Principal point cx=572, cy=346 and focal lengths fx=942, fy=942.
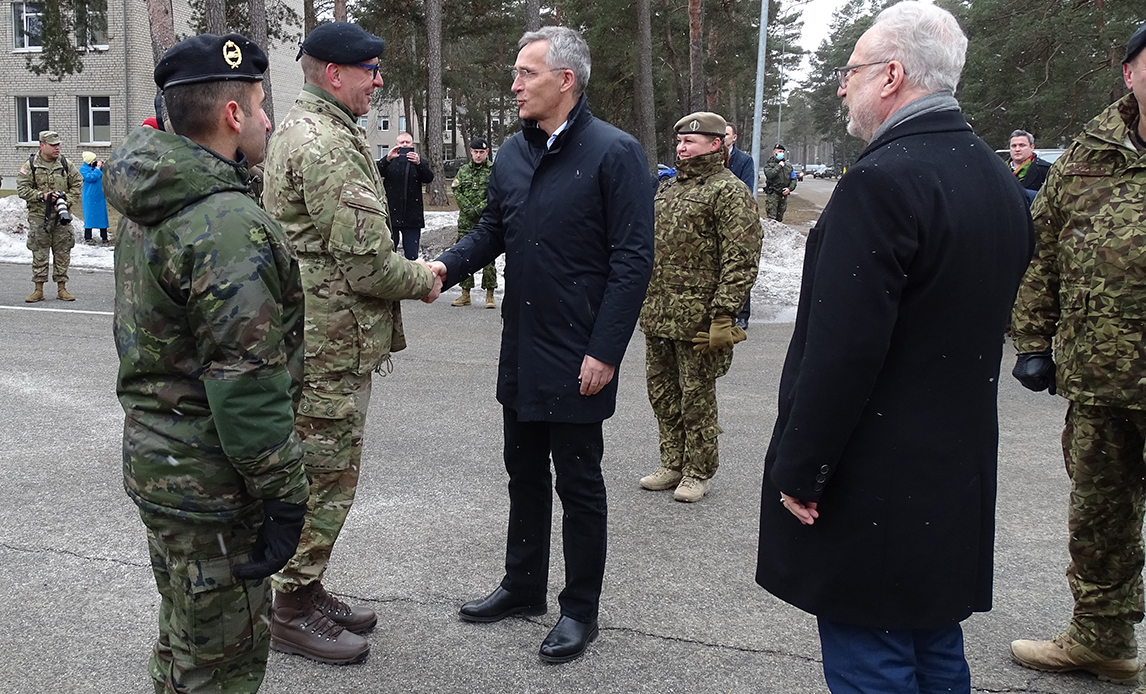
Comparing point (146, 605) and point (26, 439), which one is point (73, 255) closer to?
point (26, 439)

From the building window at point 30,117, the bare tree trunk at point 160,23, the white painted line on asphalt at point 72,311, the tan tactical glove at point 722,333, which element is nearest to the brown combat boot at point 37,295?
the white painted line on asphalt at point 72,311

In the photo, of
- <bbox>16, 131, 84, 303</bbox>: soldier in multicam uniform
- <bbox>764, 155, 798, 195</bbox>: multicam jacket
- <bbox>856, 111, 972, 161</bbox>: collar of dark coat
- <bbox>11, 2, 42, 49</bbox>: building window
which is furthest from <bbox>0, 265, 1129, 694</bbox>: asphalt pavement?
<bbox>11, 2, 42, 49</bbox>: building window

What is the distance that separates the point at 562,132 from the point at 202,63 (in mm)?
1443

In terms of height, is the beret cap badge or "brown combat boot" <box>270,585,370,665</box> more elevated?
the beret cap badge

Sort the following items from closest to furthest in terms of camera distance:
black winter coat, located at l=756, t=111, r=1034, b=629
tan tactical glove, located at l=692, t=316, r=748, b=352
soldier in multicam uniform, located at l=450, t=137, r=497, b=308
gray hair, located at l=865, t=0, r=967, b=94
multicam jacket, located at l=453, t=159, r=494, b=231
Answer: black winter coat, located at l=756, t=111, r=1034, b=629 < gray hair, located at l=865, t=0, r=967, b=94 < tan tactical glove, located at l=692, t=316, r=748, b=352 < soldier in multicam uniform, located at l=450, t=137, r=497, b=308 < multicam jacket, located at l=453, t=159, r=494, b=231

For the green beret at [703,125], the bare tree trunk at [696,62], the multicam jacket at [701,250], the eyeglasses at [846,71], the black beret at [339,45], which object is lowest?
the multicam jacket at [701,250]

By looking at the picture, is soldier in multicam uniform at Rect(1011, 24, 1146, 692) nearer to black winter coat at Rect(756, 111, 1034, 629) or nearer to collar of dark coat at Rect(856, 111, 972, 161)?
black winter coat at Rect(756, 111, 1034, 629)

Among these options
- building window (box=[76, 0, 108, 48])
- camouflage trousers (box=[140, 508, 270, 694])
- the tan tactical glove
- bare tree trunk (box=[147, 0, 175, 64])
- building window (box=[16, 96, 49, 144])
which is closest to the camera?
camouflage trousers (box=[140, 508, 270, 694])

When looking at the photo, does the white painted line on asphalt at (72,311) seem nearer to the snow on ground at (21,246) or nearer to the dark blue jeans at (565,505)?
the snow on ground at (21,246)

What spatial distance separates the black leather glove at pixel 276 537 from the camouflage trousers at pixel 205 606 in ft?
0.29

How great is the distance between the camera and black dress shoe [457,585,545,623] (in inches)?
147

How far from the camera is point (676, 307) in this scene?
5.32m

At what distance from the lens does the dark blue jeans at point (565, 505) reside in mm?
→ 3533

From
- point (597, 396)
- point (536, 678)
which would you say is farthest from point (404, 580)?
point (597, 396)
